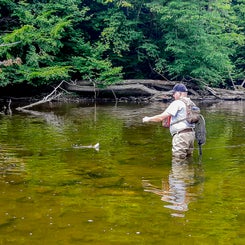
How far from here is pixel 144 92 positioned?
92.3 feet

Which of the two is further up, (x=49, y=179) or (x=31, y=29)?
(x=31, y=29)

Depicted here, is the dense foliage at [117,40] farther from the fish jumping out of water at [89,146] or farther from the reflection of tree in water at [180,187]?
the reflection of tree in water at [180,187]

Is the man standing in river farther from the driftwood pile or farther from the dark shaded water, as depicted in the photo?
the driftwood pile

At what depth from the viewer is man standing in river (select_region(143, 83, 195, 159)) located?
29.5 ft

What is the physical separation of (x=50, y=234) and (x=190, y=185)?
2932 millimetres

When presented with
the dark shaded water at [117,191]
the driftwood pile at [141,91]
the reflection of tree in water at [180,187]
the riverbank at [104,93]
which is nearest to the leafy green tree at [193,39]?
the driftwood pile at [141,91]

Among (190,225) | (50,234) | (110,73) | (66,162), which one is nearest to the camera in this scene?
(50,234)

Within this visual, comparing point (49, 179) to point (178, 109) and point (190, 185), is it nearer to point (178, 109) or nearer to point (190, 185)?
point (190, 185)

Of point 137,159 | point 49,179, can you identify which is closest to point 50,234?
point 49,179

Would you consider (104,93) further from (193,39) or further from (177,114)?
(177,114)

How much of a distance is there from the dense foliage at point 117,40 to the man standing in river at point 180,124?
48.8 ft

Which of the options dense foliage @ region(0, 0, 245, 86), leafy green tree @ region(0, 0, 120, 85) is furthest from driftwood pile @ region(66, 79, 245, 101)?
leafy green tree @ region(0, 0, 120, 85)

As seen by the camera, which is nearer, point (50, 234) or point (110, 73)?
point (50, 234)

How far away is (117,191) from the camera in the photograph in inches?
262
